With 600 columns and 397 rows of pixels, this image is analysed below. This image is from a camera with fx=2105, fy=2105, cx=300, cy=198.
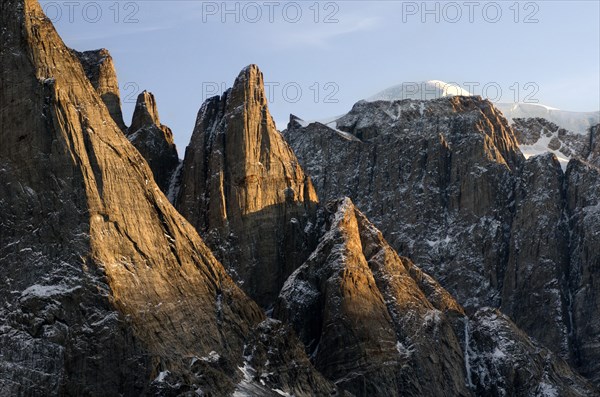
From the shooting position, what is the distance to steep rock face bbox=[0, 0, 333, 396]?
18575 centimetres

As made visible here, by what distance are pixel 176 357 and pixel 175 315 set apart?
549 centimetres

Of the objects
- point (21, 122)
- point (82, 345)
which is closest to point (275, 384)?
point (82, 345)

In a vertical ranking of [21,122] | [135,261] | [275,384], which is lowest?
[275,384]

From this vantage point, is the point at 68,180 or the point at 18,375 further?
the point at 68,180

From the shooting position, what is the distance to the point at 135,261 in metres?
196

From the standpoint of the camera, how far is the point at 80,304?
18825 cm

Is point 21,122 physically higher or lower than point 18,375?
higher

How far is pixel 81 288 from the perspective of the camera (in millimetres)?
188875

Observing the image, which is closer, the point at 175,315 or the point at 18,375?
the point at 18,375

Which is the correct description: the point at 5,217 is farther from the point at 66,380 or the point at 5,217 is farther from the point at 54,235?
the point at 66,380

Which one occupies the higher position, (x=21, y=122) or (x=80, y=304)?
(x=21, y=122)

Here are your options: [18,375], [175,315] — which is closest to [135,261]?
[175,315]

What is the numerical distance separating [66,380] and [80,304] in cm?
748

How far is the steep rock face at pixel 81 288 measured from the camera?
7313 inches
